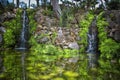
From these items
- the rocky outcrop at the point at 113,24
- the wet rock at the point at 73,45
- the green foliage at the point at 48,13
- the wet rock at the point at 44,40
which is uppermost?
the green foliage at the point at 48,13

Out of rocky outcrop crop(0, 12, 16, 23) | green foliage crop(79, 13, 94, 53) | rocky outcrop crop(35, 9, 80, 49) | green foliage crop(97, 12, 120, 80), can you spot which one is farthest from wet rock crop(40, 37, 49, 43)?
green foliage crop(97, 12, 120, 80)

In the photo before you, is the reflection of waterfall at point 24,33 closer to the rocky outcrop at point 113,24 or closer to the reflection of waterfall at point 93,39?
the reflection of waterfall at point 93,39

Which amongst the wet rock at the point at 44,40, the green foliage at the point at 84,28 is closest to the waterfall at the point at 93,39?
the green foliage at the point at 84,28

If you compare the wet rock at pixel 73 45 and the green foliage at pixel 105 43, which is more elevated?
the green foliage at pixel 105 43

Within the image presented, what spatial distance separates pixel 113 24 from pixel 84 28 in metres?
2.35

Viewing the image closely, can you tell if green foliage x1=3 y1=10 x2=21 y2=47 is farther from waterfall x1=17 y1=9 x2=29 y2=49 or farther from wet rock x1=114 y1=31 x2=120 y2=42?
wet rock x1=114 y1=31 x2=120 y2=42

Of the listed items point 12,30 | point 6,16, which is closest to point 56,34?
point 12,30

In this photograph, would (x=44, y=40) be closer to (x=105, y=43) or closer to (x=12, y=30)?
(x=12, y=30)

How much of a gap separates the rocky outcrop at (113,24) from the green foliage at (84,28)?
4.73 feet

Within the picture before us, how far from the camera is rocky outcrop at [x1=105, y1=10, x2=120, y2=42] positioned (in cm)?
1883

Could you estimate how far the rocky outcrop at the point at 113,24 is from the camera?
1883 cm

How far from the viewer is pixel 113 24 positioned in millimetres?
20531

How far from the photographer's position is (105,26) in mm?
20625

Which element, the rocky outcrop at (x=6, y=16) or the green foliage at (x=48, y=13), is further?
the green foliage at (x=48, y=13)
